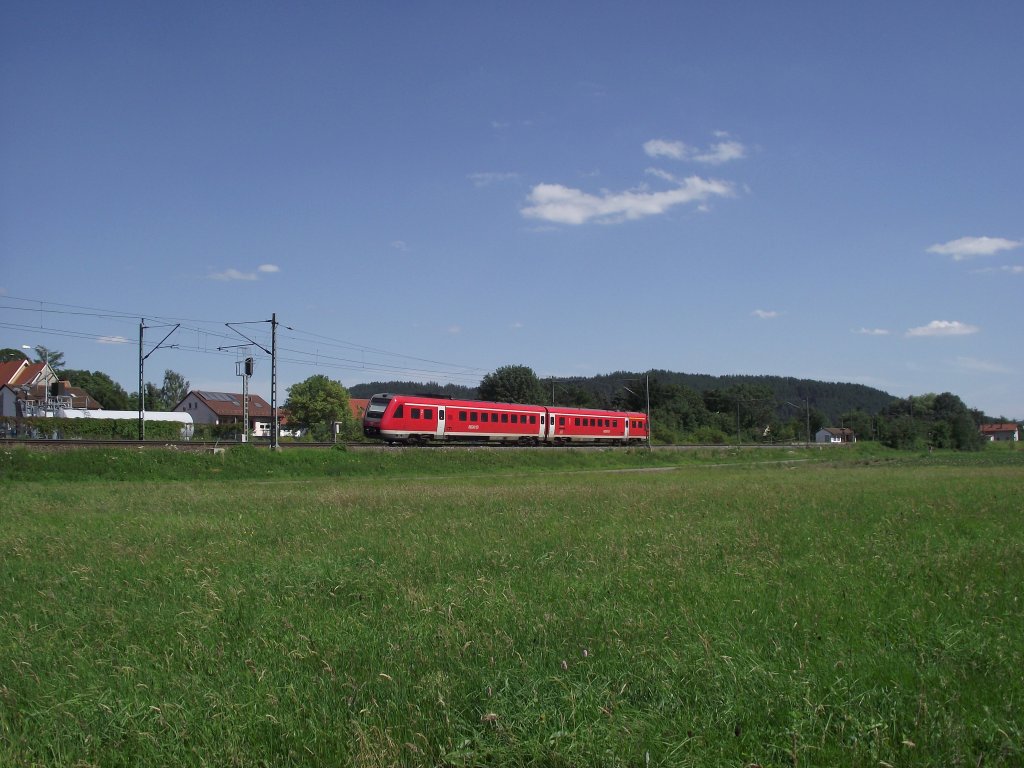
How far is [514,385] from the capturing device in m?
118

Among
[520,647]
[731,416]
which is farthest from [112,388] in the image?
[520,647]

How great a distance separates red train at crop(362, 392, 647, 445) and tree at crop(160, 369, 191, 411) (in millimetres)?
94628

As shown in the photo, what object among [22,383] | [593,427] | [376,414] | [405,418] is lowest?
[593,427]

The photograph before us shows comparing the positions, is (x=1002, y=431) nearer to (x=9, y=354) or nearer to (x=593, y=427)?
(x=593, y=427)

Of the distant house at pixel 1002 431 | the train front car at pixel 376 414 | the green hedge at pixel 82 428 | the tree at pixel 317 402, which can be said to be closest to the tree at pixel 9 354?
the tree at pixel 317 402

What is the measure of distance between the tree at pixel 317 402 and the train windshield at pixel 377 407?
2208 inches

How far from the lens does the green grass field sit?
154 inches

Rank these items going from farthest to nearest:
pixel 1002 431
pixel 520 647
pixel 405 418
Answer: pixel 1002 431 → pixel 405 418 → pixel 520 647

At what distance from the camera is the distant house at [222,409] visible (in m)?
110

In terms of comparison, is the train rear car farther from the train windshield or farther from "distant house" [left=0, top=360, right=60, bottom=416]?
"distant house" [left=0, top=360, right=60, bottom=416]

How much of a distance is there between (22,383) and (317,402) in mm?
32949

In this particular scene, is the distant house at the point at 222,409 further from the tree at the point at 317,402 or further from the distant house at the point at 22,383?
Answer: the distant house at the point at 22,383

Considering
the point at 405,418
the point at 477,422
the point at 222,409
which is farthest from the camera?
the point at 222,409

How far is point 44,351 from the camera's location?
10588 cm
